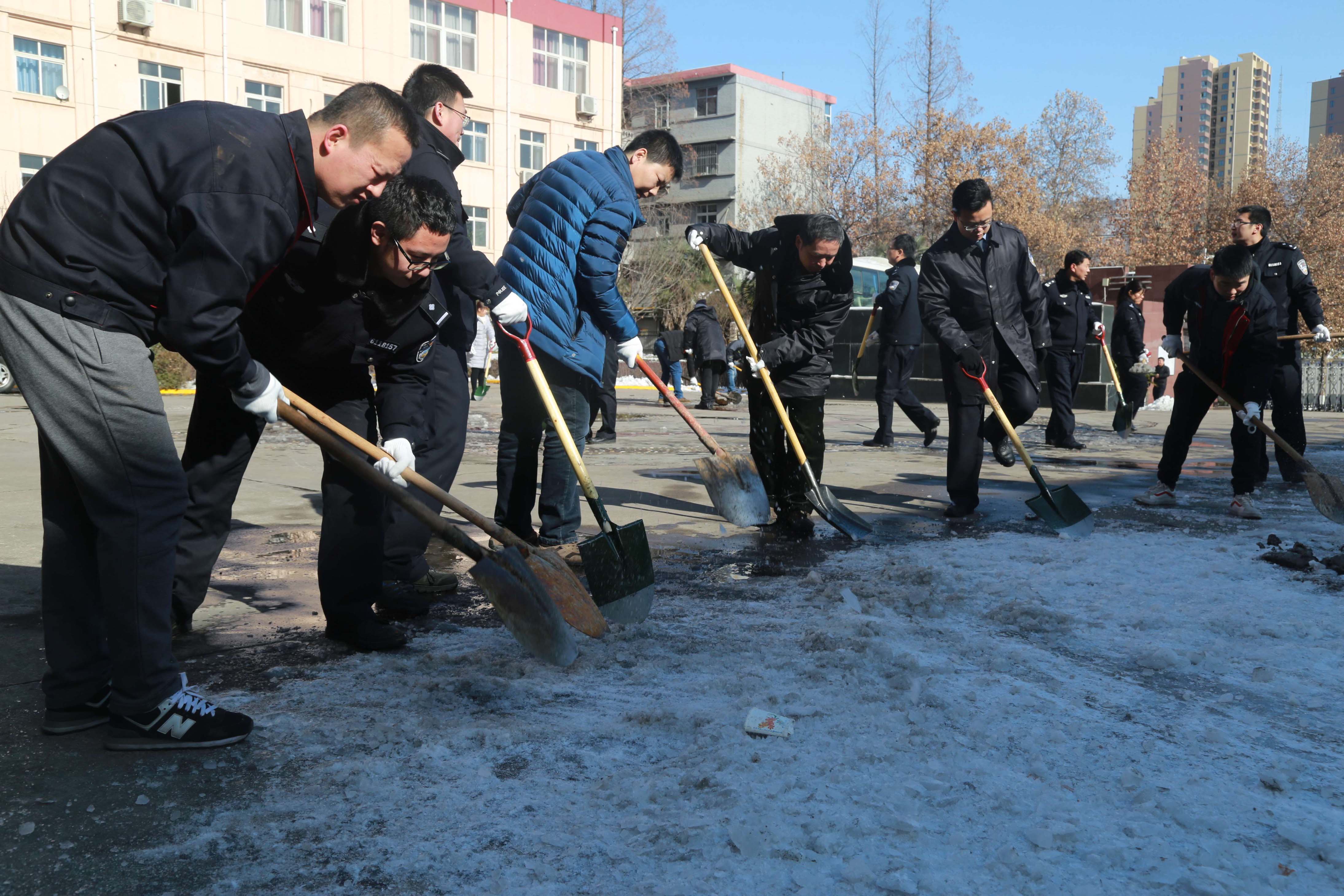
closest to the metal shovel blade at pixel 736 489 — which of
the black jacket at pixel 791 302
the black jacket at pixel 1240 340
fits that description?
the black jacket at pixel 791 302

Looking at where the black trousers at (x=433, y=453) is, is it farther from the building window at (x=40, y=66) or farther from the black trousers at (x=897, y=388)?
the building window at (x=40, y=66)

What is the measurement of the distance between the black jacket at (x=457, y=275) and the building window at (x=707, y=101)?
55.2 meters

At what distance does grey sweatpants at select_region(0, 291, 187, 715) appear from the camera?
248 cm

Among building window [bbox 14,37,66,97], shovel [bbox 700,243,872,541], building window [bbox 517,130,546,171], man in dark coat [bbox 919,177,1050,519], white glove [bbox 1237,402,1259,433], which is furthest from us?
building window [bbox 517,130,546,171]

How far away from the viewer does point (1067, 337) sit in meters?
10.3

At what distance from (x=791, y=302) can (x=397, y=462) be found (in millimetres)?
2880

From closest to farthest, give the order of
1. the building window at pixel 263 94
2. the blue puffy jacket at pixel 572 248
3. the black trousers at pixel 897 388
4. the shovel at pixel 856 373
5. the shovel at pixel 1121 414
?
1. the blue puffy jacket at pixel 572 248
2. the black trousers at pixel 897 388
3. the shovel at pixel 1121 414
4. the shovel at pixel 856 373
5. the building window at pixel 263 94

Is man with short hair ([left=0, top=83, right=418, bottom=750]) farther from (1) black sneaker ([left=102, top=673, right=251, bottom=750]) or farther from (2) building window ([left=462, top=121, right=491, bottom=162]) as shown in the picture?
(2) building window ([left=462, top=121, right=491, bottom=162])

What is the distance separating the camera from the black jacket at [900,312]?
403 inches

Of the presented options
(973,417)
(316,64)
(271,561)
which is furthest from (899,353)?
(316,64)

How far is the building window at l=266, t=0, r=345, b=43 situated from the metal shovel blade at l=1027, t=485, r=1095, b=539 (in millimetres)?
27697

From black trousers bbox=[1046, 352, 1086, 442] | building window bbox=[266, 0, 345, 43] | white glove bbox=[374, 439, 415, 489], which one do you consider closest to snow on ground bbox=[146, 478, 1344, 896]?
white glove bbox=[374, 439, 415, 489]

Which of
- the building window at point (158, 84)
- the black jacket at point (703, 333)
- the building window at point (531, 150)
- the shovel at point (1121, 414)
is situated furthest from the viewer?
the building window at point (531, 150)

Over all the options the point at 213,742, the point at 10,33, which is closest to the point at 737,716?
the point at 213,742
